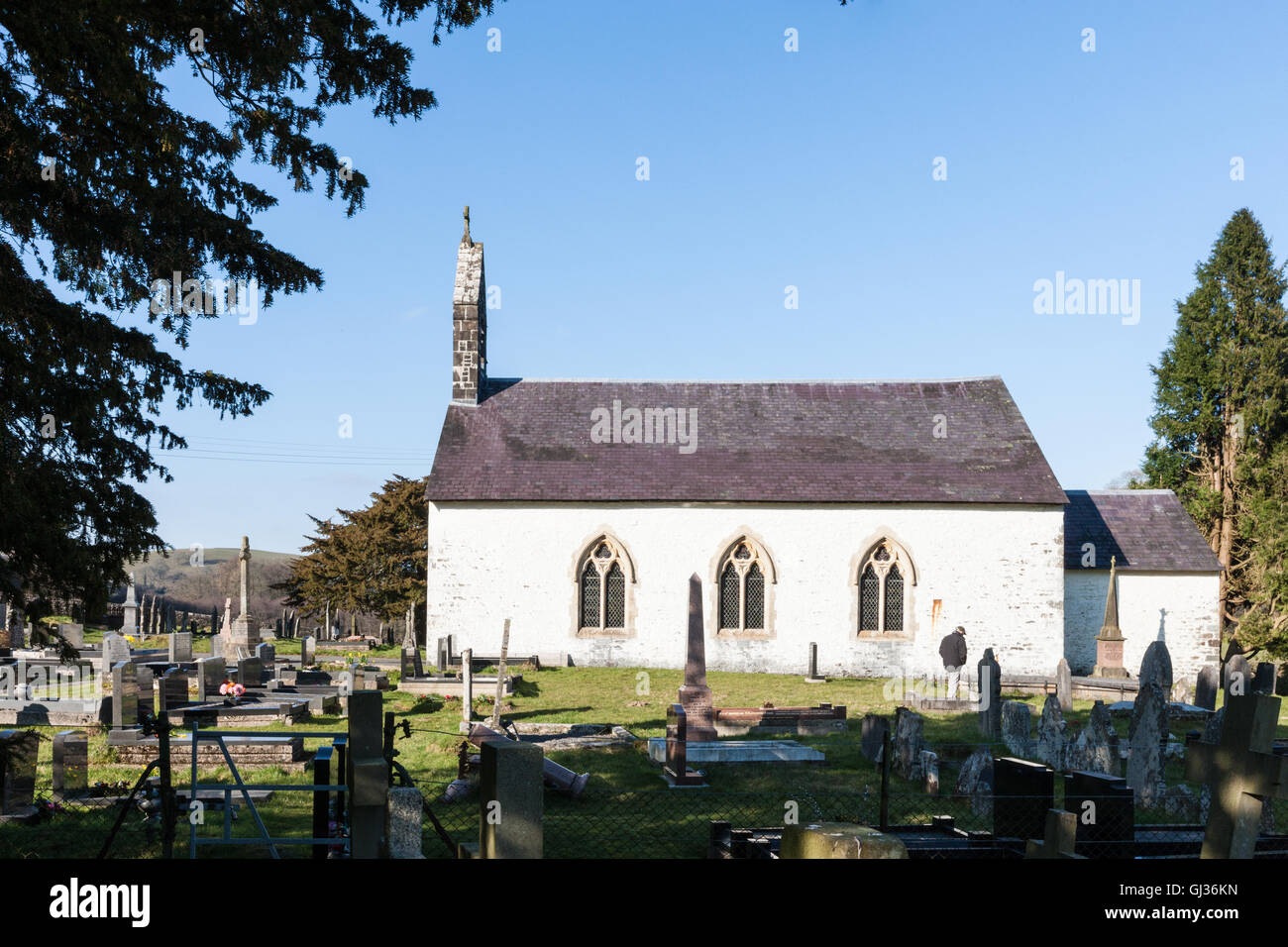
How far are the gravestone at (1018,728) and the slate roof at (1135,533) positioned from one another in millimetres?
Result: 12297

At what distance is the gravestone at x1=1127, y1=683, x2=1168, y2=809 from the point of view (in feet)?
36.5

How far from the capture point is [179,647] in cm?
2138

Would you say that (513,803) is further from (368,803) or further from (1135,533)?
(1135,533)

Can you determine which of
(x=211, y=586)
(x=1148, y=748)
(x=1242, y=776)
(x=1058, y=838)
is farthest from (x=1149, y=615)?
(x=211, y=586)

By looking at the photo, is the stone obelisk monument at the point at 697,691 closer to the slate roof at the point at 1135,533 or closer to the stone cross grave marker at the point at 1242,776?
the stone cross grave marker at the point at 1242,776

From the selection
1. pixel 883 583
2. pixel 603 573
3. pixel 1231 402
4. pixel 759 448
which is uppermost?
pixel 1231 402

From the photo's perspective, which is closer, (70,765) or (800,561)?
(70,765)

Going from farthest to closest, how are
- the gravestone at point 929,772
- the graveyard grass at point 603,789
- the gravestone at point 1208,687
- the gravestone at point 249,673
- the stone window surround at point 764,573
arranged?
the stone window surround at point 764,573 < the gravestone at point 249,673 < the gravestone at point 1208,687 < the gravestone at point 929,772 < the graveyard grass at point 603,789

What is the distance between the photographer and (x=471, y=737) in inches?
509

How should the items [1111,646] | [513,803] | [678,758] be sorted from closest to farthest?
[513,803]
[678,758]
[1111,646]

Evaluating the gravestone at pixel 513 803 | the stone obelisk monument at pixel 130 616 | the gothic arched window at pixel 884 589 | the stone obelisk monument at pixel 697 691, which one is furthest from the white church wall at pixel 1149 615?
the stone obelisk monument at pixel 130 616

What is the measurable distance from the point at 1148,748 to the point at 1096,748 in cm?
85

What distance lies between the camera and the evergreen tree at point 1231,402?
3181cm
